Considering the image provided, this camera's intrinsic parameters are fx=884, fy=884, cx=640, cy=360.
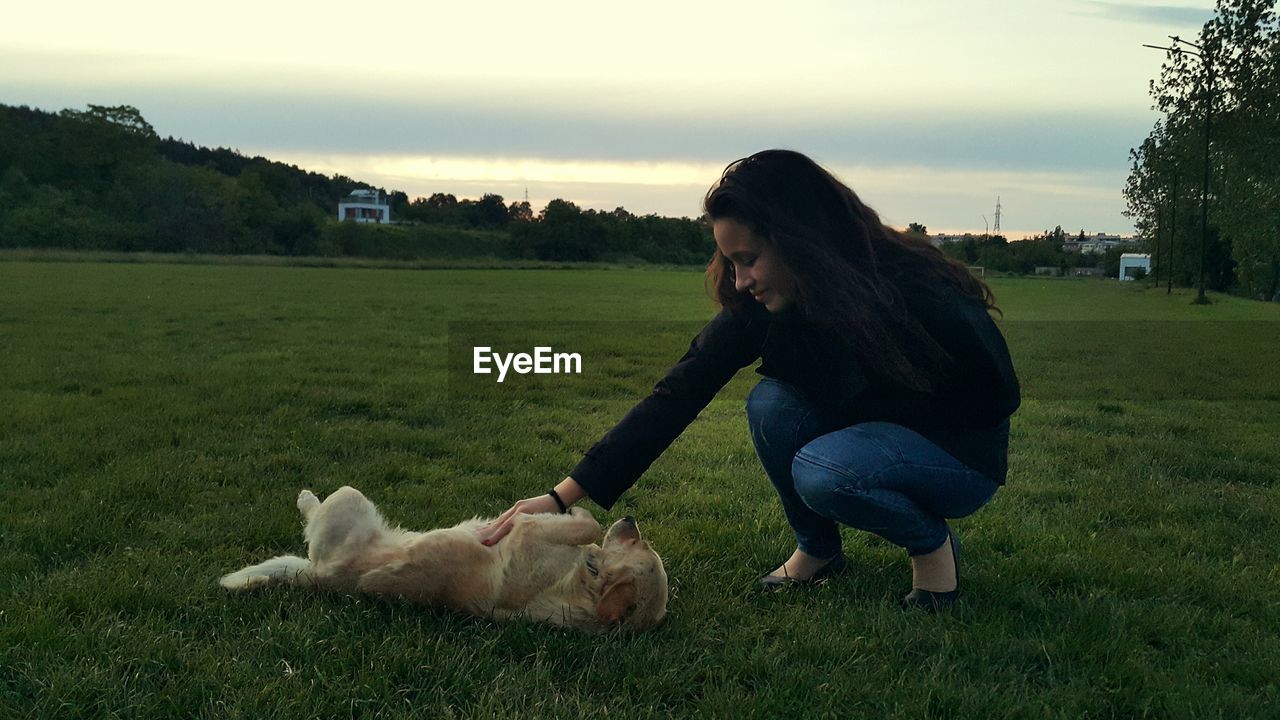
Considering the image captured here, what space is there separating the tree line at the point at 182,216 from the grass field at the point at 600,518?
55310mm

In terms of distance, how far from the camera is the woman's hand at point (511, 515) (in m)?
3.33

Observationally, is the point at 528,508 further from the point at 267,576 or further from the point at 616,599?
the point at 267,576

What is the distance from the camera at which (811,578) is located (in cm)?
393

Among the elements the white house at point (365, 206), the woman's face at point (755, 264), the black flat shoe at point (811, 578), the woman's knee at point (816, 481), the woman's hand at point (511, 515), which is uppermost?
the white house at point (365, 206)

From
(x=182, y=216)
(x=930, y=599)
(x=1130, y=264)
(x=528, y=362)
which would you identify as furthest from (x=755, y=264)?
(x=1130, y=264)

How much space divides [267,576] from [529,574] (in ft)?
3.52

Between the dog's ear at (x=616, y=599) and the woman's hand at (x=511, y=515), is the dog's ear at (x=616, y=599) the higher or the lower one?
the lower one

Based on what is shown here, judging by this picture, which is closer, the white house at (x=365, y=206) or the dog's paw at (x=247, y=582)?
the dog's paw at (x=247, y=582)

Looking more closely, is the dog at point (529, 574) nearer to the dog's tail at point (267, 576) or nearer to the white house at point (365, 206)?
the dog's tail at point (267, 576)

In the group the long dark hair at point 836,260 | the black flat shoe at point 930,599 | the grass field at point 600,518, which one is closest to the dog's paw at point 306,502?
the grass field at point 600,518

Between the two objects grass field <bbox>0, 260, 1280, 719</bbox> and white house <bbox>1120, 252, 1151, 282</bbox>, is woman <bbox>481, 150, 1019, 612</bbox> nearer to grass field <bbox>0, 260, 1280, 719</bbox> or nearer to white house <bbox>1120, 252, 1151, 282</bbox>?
grass field <bbox>0, 260, 1280, 719</bbox>

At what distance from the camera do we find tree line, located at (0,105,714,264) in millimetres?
65250

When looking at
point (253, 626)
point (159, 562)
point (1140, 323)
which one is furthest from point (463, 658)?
point (1140, 323)

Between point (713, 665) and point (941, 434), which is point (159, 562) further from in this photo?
point (941, 434)
